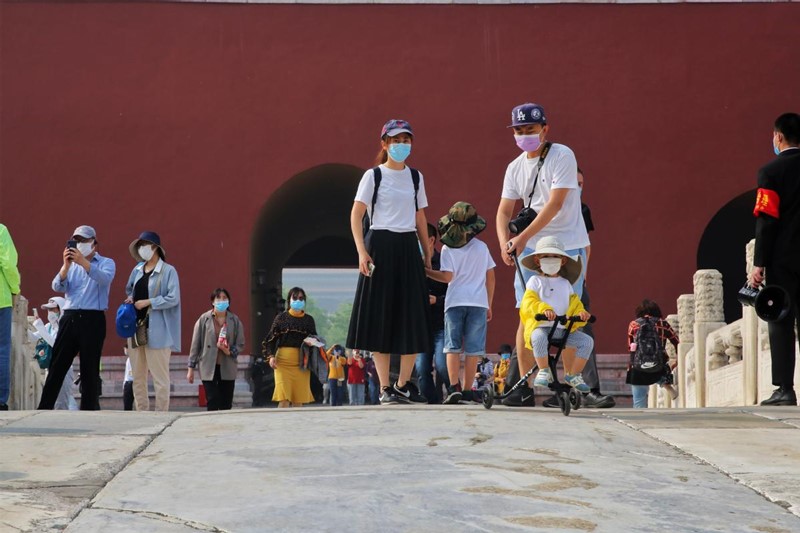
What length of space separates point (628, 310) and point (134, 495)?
13609mm

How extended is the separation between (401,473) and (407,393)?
3520mm

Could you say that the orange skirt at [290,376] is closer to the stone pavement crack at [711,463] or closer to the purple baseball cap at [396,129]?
the purple baseball cap at [396,129]

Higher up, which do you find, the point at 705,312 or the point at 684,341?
the point at 705,312

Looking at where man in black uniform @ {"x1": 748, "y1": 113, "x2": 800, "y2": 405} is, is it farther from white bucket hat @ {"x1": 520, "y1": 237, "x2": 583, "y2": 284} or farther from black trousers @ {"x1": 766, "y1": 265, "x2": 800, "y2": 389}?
white bucket hat @ {"x1": 520, "y1": 237, "x2": 583, "y2": 284}

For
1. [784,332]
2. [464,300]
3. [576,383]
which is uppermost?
[464,300]

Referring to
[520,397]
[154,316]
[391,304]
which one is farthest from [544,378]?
[154,316]

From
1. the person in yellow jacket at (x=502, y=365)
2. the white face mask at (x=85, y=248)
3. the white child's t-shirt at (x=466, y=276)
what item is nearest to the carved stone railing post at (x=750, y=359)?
the white child's t-shirt at (x=466, y=276)

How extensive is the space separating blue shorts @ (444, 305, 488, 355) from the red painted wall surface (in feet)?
28.6

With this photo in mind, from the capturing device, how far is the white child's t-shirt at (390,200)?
28.2 feet

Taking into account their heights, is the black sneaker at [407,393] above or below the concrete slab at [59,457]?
above

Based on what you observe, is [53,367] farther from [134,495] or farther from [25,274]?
[25,274]

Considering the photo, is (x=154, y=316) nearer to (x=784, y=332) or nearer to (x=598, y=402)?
(x=598, y=402)

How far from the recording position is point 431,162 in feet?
58.7

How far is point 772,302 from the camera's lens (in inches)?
309
